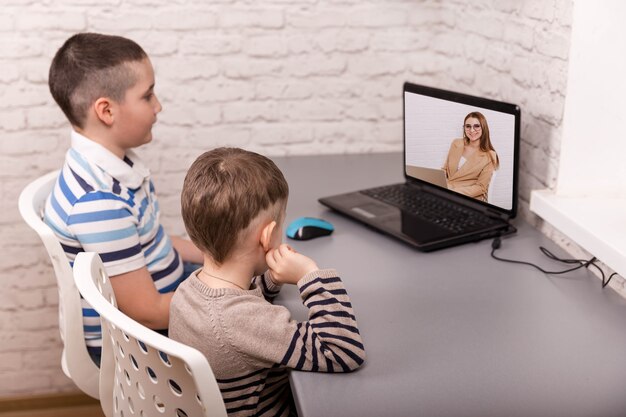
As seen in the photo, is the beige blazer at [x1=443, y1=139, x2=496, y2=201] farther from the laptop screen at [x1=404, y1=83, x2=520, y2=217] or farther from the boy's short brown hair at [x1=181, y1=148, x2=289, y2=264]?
the boy's short brown hair at [x1=181, y1=148, x2=289, y2=264]

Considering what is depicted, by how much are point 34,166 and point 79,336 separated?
87 centimetres

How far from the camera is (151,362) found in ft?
3.46

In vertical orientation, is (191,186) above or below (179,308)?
above

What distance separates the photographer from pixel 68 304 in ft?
4.89

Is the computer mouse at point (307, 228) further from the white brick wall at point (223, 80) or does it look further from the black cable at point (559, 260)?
Answer: the white brick wall at point (223, 80)

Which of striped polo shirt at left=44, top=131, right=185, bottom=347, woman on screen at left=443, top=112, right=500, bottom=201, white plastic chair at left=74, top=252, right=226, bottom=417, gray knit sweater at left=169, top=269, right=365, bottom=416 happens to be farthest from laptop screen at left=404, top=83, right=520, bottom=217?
white plastic chair at left=74, top=252, right=226, bottom=417

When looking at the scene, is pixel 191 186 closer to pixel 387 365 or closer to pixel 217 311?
pixel 217 311

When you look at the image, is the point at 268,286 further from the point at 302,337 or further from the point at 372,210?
the point at 372,210

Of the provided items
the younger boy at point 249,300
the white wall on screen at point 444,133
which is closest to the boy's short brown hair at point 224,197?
the younger boy at point 249,300

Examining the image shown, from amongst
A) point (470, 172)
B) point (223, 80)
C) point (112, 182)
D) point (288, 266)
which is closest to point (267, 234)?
point (288, 266)

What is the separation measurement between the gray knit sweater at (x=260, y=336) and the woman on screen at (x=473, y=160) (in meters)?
0.56

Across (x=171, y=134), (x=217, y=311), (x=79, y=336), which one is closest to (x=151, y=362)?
(x=217, y=311)

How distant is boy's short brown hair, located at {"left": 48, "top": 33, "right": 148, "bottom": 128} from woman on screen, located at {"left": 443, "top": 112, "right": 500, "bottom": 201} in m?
0.75

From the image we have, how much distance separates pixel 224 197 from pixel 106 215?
1.37 ft
